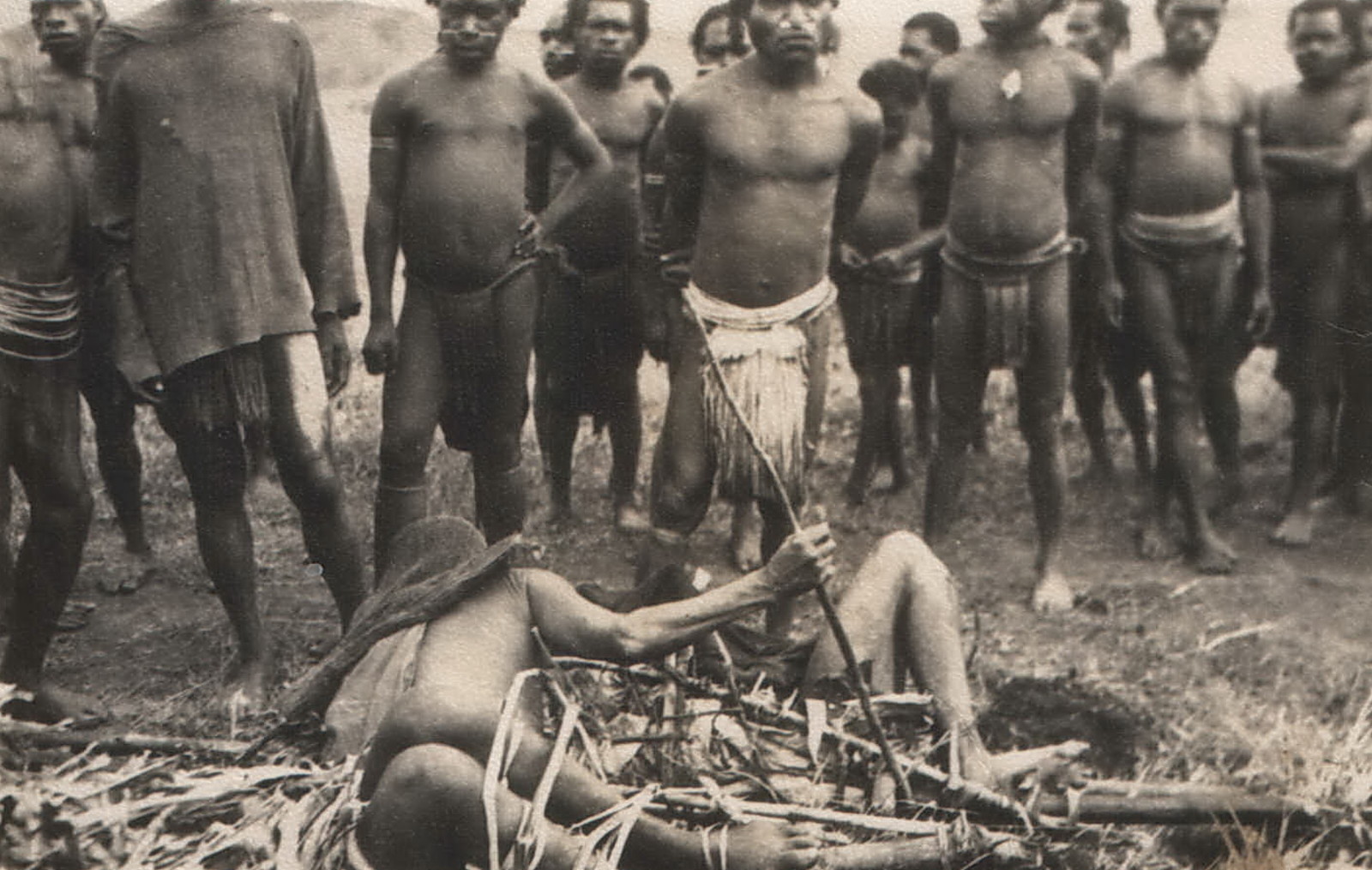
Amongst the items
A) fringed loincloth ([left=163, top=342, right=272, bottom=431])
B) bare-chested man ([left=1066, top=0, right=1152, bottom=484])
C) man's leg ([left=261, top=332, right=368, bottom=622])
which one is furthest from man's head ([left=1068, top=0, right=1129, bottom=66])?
fringed loincloth ([left=163, top=342, right=272, bottom=431])

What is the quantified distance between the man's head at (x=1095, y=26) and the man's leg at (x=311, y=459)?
362cm

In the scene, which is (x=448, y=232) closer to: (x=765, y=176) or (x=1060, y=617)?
(x=765, y=176)

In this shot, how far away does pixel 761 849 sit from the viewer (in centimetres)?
309

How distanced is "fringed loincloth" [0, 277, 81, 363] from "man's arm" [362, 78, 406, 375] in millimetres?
835

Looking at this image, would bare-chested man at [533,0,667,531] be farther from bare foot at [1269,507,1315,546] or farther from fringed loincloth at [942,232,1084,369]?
bare foot at [1269,507,1315,546]

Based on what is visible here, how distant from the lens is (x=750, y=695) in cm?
374

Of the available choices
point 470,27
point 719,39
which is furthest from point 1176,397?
point 470,27

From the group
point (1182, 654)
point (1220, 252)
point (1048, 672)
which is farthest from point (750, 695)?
point (1220, 252)

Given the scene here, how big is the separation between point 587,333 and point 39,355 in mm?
2390

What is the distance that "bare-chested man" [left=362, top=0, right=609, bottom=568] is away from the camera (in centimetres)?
515

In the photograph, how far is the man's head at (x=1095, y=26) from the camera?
7105 millimetres

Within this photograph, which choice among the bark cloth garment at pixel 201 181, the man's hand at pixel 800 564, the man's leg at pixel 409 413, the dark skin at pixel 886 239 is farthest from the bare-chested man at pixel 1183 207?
the man's hand at pixel 800 564

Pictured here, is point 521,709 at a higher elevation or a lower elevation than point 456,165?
lower

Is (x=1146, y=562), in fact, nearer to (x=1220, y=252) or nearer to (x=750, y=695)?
(x=1220, y=252)
